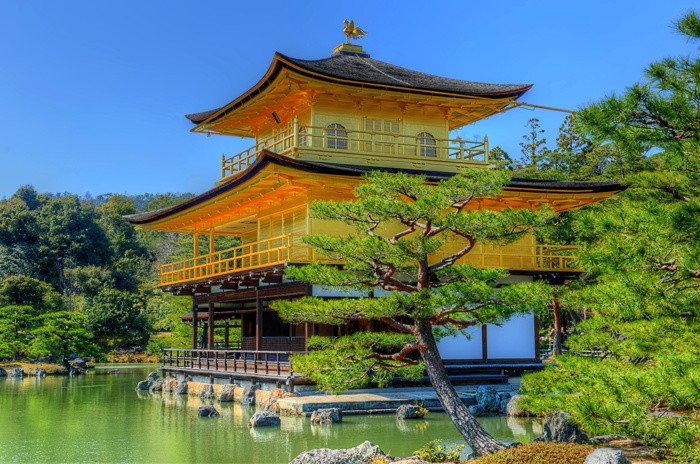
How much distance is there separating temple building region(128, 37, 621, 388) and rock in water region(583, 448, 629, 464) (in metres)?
10.5

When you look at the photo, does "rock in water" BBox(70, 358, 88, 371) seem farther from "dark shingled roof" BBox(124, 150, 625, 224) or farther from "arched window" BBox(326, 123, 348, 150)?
"arched window" BBox(326, 123, 348, 150)

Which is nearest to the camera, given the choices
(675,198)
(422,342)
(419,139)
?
(675,198)

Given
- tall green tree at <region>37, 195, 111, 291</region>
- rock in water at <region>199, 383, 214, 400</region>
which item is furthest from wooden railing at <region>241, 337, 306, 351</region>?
tall green tree at <region>37, 195, 111, 291</region>

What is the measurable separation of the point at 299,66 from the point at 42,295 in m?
25.3

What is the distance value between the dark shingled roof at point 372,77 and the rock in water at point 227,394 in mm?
8165

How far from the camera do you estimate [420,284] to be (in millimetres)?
11109

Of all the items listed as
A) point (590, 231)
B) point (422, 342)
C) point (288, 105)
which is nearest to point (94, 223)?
point (288, 105)

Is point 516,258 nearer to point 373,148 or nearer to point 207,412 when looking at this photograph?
point 373,148

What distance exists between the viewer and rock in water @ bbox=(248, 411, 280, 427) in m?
15.0

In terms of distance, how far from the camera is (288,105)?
74.8 ft

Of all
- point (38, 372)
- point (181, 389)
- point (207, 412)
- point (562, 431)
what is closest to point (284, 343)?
point (181, 389)

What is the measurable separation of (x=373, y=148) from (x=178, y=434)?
421 inches

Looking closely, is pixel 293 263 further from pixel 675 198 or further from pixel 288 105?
pixel 675 198

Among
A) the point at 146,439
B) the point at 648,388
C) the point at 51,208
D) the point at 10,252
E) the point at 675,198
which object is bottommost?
the point at 146,439
